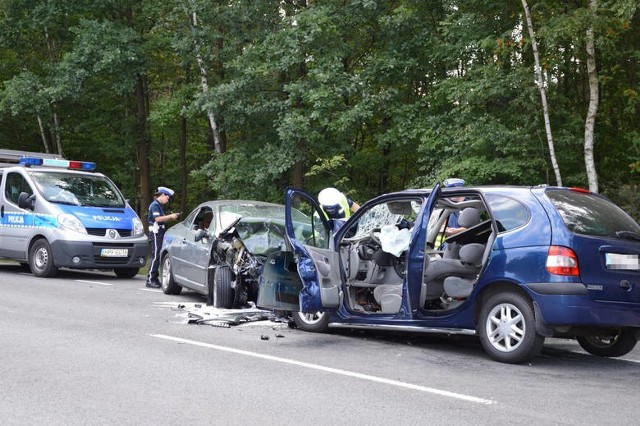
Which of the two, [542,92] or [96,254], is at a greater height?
[542,92]

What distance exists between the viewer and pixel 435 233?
913 centimetres

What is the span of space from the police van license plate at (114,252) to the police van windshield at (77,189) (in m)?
1.16

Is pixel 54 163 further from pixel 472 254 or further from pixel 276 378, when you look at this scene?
pixel 276 378

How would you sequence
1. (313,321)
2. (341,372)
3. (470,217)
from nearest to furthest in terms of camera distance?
(341,372), (470,217), (313,321)

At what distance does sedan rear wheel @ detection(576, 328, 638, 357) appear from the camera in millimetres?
7855

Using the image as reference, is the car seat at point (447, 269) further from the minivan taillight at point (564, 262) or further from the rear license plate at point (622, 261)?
the rear license plate at point (622, 261)

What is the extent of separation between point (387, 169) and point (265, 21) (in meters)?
6.56

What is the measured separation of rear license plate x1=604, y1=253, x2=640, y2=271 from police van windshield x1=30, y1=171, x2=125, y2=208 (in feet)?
36.7

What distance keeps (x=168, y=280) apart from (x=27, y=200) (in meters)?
4.21

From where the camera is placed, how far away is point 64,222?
14969 mm

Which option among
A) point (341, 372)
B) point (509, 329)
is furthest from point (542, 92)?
point (341, 372)

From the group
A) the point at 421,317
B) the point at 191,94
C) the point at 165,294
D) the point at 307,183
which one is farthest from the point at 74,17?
the point at 421,317

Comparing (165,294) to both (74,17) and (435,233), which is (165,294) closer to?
(435,233)

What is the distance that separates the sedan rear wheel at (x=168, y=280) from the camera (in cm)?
1300
